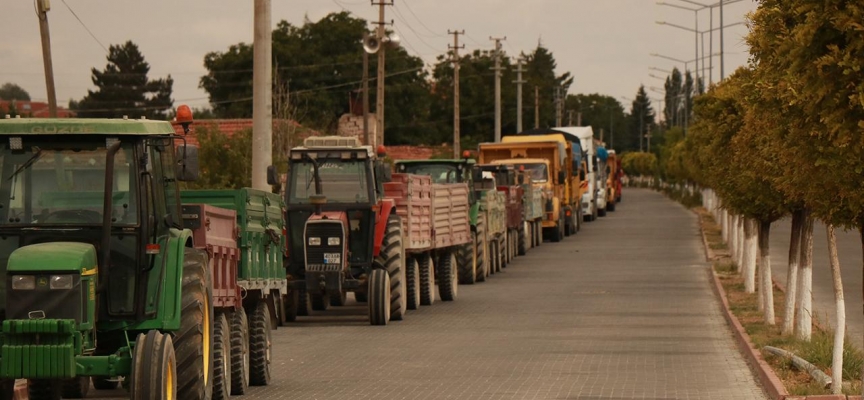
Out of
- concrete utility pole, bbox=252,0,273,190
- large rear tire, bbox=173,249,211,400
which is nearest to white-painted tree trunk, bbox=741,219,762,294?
concrete utility pole, bbox=252,0,273,190

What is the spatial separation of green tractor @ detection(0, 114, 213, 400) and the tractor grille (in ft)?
37.4

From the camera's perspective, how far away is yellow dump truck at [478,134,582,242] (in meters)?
51.1

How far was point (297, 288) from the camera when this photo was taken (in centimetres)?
2356

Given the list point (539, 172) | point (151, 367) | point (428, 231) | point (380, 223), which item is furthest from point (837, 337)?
point (539, 172)

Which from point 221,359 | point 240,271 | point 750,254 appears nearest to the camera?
point 221,359

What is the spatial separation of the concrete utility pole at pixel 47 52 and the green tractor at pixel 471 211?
25.8 feet

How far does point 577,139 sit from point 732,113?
128 feet

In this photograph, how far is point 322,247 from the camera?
2333cm

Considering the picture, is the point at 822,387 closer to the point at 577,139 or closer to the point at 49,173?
the point at 49,173

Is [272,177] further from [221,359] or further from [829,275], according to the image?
[829,275]

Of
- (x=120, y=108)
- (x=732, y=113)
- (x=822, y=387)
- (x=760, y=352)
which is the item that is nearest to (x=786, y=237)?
(x=732, y=113)

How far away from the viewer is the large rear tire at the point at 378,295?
77.1 ft

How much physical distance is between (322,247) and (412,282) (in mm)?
3478

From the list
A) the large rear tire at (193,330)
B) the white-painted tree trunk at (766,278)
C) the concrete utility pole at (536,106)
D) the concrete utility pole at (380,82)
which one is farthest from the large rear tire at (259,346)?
the concrete utility pole at (536,106)
